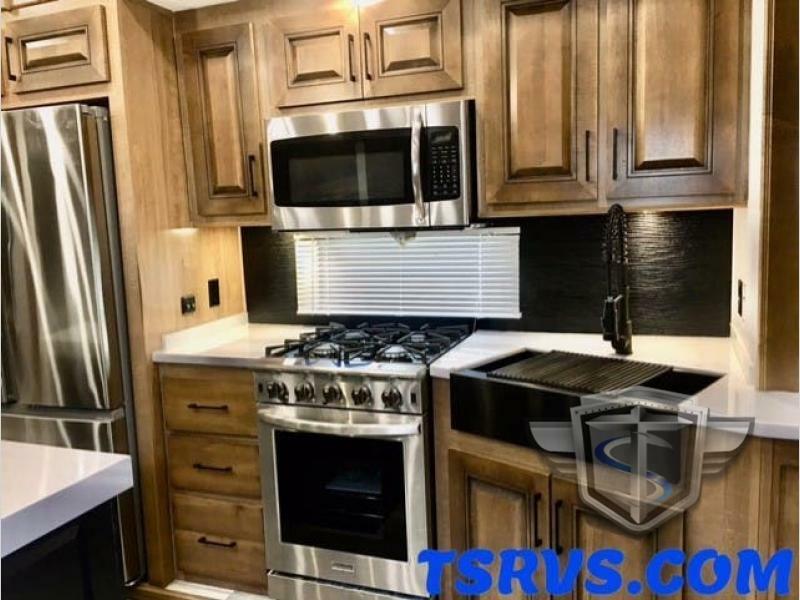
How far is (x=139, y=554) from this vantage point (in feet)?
8.38

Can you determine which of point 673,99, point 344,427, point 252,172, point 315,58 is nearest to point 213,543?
point 344,427

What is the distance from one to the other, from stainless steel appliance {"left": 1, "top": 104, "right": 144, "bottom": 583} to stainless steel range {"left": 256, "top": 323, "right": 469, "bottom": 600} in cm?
58

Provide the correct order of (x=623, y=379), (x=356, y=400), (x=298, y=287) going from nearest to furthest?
1. (x=623, y=379)
2. (x=356, y=400)
3. (x=298, y=287)

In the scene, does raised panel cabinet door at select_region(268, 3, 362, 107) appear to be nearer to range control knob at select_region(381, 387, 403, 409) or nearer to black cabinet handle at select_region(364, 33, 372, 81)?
black cabinet handle at select_region(364, 33, 372, 81)

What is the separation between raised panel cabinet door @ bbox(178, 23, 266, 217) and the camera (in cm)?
247

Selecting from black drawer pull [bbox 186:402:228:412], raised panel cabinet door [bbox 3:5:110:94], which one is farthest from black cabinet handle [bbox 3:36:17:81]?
black drawer pull [bbox 186:402:228:412]

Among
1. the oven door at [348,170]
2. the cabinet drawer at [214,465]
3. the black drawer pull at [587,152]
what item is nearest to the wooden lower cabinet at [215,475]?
the cabinet drawer at [214,465]

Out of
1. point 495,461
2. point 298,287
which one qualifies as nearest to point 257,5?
point 298,287

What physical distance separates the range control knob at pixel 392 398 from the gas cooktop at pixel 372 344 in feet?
0.38

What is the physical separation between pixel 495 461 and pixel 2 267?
1.93 m

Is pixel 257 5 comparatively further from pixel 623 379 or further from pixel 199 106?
pixel 623 379

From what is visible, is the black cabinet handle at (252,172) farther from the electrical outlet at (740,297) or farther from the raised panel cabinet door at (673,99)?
the electrical outlet at (740,297)

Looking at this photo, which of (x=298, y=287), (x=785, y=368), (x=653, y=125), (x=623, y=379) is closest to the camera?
(x=785, y=368)

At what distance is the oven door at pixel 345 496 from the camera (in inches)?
85.0
